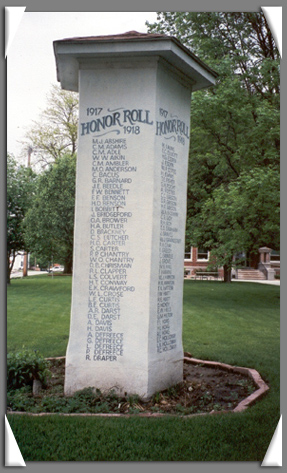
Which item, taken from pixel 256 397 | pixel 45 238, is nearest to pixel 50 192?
pixel 45 238

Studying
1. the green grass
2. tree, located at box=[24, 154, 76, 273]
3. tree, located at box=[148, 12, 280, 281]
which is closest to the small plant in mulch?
the green grass

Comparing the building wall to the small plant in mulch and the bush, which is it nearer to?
the small plant in mulch

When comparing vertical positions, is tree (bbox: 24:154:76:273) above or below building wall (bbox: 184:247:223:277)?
above

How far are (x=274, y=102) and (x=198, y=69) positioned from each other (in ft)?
11.6

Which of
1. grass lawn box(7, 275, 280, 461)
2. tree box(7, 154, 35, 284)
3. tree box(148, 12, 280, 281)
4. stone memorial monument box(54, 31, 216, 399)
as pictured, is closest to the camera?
grass lawn box(7, 275, 280, 461)

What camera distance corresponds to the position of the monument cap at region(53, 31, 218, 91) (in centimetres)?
416

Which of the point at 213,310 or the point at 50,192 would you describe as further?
the point at 50,192

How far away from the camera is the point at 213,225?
12094 mm

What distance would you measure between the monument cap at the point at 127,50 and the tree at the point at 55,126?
634mm

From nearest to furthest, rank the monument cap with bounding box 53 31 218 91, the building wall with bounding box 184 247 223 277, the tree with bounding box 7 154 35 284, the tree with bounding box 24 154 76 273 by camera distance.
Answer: the monument cap with bounding box 53 31 218 91, the tree with bounding box 7 154 35 284, the tree with bounding box 24 154 76 273, the building wall with bounding box 184 247 223 277

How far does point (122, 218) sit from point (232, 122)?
7268 millimetres

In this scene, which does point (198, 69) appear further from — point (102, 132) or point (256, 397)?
point (256, 397)

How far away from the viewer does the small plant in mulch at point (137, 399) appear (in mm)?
4285

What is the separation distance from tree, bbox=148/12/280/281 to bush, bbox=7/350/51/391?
13.2 ft
